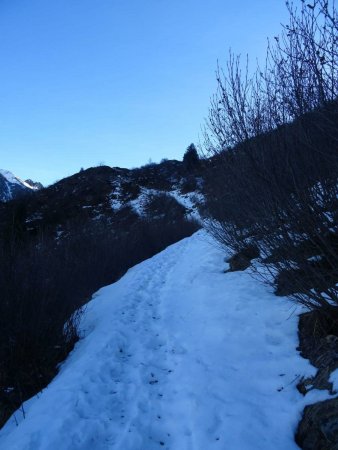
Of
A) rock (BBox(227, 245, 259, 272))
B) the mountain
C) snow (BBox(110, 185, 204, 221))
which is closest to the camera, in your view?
rock (BBox(227, 245, 259, 272))

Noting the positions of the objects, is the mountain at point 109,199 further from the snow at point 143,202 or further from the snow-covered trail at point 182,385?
the snow-covered trail at point 182,385

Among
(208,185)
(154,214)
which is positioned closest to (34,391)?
(208,185)

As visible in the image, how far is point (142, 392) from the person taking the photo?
3.93 meters

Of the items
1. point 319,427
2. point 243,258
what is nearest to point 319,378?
point 319,427

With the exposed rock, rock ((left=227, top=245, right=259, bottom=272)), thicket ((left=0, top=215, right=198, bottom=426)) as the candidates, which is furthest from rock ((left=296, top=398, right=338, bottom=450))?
rock ((left=227, top=245, right=259, bottom=272))

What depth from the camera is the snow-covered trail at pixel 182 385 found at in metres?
3.07

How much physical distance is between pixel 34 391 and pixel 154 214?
23.9 metres

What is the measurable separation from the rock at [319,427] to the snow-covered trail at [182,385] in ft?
0.42

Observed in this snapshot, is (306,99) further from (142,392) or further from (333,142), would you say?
(142,392)

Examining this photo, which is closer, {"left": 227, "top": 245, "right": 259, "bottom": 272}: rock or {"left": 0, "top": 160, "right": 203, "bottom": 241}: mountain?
{"left": 227, "top": 245, "right": 259, "bottom": 272}: rock

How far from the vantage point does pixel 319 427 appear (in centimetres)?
252

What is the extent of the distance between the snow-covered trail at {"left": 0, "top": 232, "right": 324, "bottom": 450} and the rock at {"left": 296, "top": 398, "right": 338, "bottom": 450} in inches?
5.0

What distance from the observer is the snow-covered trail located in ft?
10.1

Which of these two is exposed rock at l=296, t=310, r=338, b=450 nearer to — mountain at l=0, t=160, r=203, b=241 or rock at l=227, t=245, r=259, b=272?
rock at l=227, t=245, r=259, b=272
